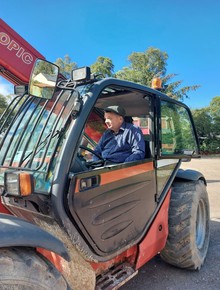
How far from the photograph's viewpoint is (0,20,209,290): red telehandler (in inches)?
63.8

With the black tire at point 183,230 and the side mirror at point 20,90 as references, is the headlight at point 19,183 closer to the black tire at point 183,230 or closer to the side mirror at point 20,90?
the side mirror at point 20,90

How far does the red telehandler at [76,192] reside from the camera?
1.62 metres

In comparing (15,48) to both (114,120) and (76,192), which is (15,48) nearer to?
(114,120)

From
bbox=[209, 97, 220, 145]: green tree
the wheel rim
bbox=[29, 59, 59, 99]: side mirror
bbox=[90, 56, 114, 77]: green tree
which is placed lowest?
the wheel rim

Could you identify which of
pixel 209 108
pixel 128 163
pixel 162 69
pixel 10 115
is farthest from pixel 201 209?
pixel 209 108

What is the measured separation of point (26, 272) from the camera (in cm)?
143

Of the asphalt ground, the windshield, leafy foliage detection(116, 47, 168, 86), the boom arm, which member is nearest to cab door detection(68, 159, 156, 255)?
the windshield

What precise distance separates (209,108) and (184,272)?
24.0 m

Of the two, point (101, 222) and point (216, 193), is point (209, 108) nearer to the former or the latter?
point (216, 193)

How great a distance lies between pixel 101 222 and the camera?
6.98ft

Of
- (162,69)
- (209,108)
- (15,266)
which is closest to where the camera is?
(15,266)

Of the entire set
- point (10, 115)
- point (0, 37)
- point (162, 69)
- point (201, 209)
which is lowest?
point (201, 209)

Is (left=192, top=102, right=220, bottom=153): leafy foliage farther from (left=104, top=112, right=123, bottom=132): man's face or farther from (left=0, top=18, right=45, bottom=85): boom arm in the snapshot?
(left=0, top=18, right=45, bottom=85): boom arm

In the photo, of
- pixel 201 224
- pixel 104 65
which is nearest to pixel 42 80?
pixel 201 224
